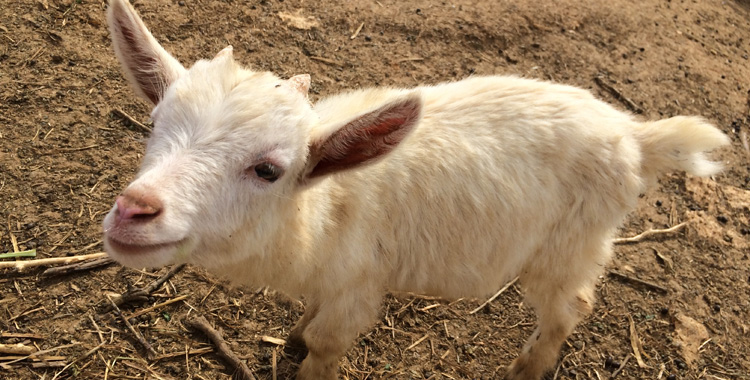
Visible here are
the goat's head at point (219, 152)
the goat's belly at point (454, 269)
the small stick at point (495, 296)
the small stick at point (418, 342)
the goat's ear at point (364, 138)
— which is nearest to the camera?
the goat's head at point (219, 152)

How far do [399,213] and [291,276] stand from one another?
0.62 metres

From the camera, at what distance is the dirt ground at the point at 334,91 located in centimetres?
332

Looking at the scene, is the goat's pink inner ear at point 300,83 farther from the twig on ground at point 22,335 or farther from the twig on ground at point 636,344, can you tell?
the twig on ground at point 636,344

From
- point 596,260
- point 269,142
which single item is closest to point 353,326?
point 269,142

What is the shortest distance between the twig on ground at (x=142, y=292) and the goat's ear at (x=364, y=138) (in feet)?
5.76

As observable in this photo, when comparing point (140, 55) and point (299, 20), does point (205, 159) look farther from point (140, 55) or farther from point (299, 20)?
point (299, 20)

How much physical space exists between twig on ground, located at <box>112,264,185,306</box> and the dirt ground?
0.06 metres

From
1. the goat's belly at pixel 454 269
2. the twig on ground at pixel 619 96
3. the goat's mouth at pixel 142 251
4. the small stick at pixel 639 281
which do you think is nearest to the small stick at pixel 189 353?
the goat's belly at pixel 454 269

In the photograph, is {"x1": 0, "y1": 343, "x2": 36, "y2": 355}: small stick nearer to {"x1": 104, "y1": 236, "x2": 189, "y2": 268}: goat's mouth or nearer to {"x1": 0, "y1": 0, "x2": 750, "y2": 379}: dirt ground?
{"x1": 0, "y1": 0, "x2": 750, "y2": 379}: dirt ground

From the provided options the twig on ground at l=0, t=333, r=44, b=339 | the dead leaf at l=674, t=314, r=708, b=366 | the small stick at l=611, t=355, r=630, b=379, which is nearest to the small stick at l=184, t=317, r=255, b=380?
the twig on ground at l=0, t=333, r=44, b=339

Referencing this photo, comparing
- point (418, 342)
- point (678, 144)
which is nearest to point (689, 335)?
point (678, 144)

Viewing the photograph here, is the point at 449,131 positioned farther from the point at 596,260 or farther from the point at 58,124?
the point at 58,124

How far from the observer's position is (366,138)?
212cm

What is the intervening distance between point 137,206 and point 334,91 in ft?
11.0
